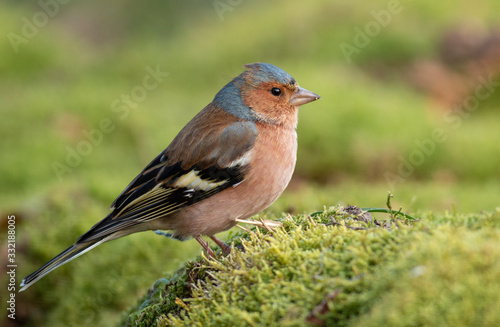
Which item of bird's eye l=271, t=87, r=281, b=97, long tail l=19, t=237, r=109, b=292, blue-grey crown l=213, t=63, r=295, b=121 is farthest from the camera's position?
bird's eye l=271, t=87, r=281, b=97

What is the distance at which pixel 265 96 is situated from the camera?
521cm

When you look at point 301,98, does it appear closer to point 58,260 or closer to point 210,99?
point 58,260

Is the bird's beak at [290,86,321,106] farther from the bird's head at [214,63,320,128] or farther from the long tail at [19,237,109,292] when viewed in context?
the long tail at [19,237,109,292]

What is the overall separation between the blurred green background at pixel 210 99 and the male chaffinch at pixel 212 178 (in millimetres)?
793

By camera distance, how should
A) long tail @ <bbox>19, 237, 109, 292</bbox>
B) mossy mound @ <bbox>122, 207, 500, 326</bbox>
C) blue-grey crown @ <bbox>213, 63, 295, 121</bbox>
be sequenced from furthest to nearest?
blue-grey crown @ <bbox>213, 63, 295, 121</bbox>, long tail @ <bbox>19, 237, 109, 292</bbox>, mossy mound @ <bbox>122, 207, 500, 326</bbox>

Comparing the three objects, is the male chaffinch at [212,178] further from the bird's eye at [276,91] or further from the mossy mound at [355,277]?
the mossy mound at [355,277]

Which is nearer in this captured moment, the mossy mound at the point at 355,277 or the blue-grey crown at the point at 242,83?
the mossy mound at the point at 355,277

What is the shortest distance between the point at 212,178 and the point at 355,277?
2168 millimetres

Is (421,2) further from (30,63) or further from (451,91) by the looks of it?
(30,63)

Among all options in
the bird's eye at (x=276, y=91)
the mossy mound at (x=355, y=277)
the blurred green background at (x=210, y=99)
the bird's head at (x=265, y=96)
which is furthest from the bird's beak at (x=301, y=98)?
the mossy mound at (x=355, y=277)

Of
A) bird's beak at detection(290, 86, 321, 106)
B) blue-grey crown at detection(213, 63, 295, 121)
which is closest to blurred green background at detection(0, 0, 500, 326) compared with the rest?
blue-grey crown at detection(213, 63, 295, 121)

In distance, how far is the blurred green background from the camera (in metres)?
6.58

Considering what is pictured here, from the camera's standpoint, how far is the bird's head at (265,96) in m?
5.15

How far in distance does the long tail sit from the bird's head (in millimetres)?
1656
